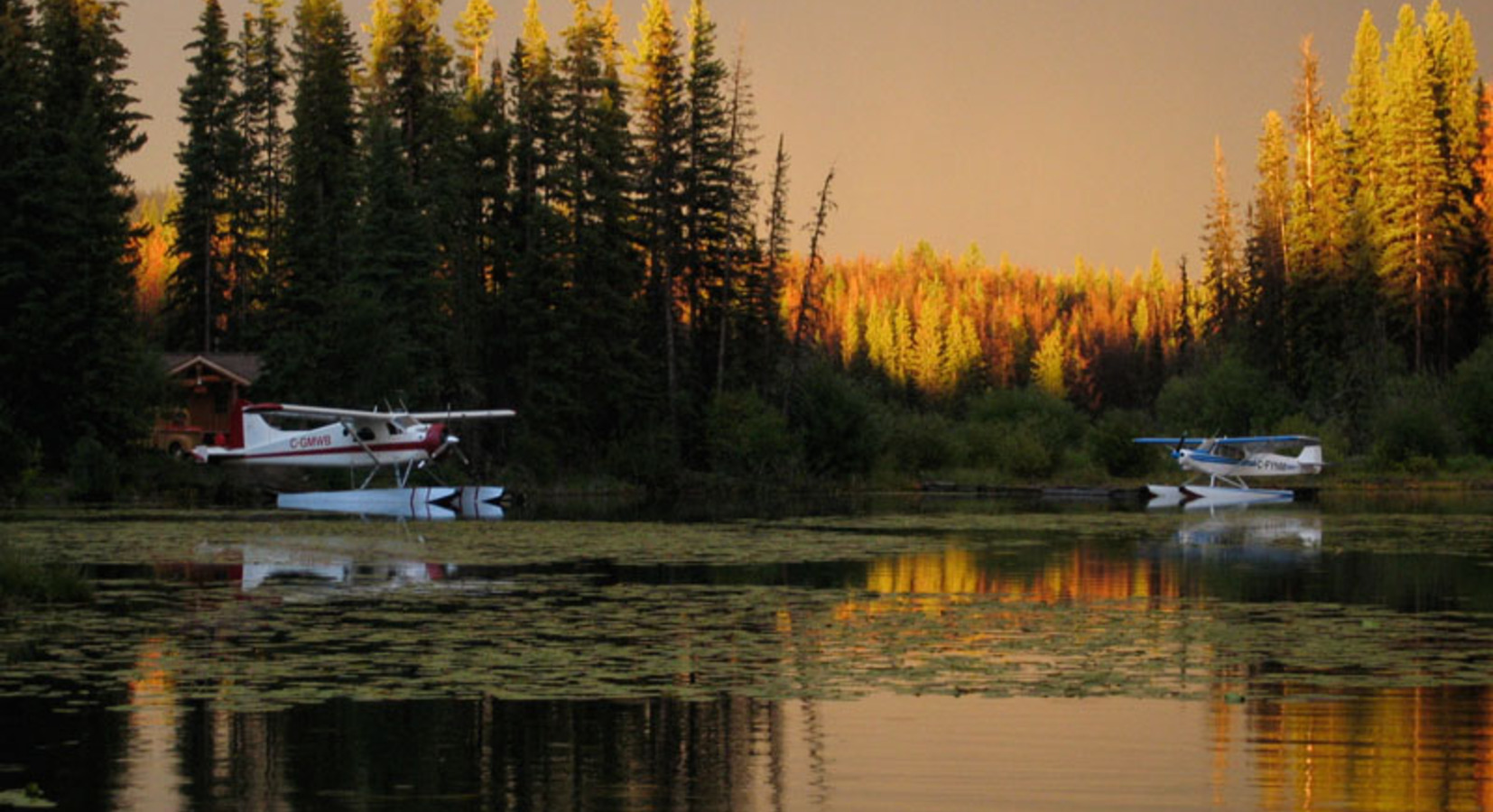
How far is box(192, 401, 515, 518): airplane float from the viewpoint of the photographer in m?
40.4

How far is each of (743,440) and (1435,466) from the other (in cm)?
2636

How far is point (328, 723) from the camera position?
10.8 m

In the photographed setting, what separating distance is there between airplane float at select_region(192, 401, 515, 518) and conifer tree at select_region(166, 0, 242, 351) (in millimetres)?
23972

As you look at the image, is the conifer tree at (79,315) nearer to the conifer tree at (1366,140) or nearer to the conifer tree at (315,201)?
the conifer tree at (315,201)

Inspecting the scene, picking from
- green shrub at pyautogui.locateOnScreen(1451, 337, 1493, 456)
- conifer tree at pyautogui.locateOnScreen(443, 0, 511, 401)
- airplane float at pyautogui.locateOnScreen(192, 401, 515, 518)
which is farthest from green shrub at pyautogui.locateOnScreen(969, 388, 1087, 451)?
airplane float at pyautogui.locateOnScreen(192, 401, 515, 518)

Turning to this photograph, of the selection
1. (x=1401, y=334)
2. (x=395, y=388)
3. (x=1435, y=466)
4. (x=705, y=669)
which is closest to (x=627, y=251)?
(x=395, y=388)

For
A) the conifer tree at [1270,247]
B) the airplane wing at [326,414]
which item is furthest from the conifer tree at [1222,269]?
the airplane wing at [326,414]

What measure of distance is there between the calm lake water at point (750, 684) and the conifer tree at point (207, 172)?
4436 cm

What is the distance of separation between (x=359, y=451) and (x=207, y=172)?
2850 centimetres

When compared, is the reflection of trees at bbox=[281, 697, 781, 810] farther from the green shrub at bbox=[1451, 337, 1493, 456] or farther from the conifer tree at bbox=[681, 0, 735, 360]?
the green shrub at bbox=[1451, 337, 1493, 456]

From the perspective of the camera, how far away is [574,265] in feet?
196

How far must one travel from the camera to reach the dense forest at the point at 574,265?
1929 inches

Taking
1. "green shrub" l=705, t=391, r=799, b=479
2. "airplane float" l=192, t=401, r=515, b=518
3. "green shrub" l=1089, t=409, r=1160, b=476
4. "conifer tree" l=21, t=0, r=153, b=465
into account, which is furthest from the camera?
"green shrub" l=1089, t=409, r=1160, b=476

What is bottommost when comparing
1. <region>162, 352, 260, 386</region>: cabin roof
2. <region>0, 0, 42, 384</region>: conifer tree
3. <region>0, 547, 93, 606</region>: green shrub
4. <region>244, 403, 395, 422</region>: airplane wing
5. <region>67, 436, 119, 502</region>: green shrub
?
<region>0, 547, 93, 606</region>: green shrub
